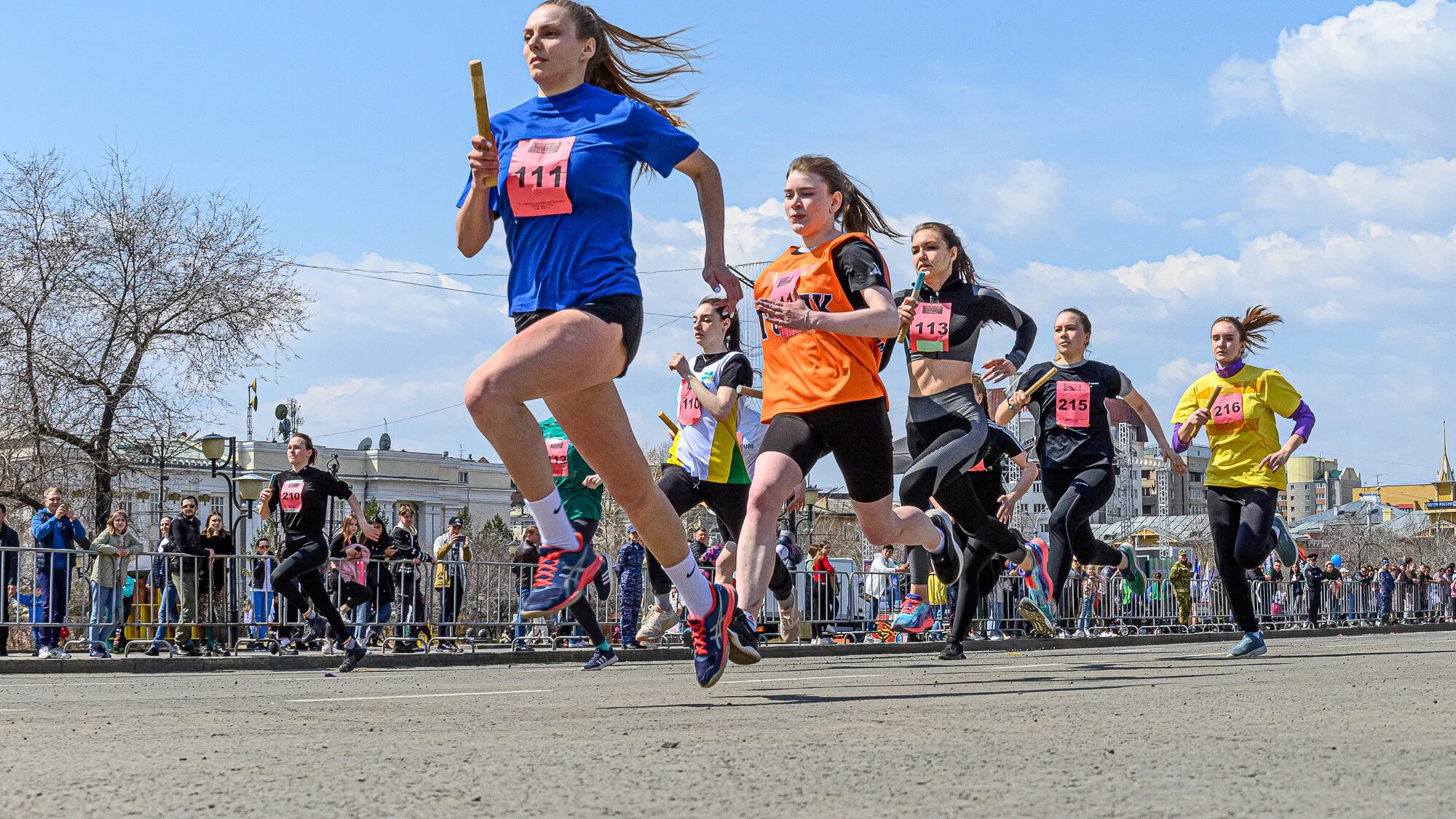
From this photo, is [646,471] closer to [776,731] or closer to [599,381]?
[599,381]

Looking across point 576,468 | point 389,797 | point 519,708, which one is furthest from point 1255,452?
point 389,797

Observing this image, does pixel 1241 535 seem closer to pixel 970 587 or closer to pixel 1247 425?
pixel 1247 425

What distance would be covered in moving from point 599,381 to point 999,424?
656 centimetres

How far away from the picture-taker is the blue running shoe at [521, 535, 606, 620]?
17.6 ft

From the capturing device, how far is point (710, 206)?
5973mm

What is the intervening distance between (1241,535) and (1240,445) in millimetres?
597

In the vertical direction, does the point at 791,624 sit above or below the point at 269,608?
above

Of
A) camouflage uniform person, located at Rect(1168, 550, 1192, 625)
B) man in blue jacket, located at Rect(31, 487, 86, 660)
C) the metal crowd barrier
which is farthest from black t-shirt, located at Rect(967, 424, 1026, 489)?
camouflage uniform person, located at Rect(1168, 550, 1192, 625)

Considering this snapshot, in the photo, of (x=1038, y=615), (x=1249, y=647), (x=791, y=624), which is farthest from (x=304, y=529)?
(x=1249, y=647)

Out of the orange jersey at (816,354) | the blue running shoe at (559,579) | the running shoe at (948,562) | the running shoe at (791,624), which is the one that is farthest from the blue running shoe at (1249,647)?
the blue running shoe at (559,579)

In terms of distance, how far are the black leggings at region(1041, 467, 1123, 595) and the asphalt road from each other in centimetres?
449

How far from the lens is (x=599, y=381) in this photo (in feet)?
17.7

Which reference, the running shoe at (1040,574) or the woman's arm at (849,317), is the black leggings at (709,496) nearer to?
the running shoe at (1040,574)

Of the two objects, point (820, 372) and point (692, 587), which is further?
point (820, 372)
